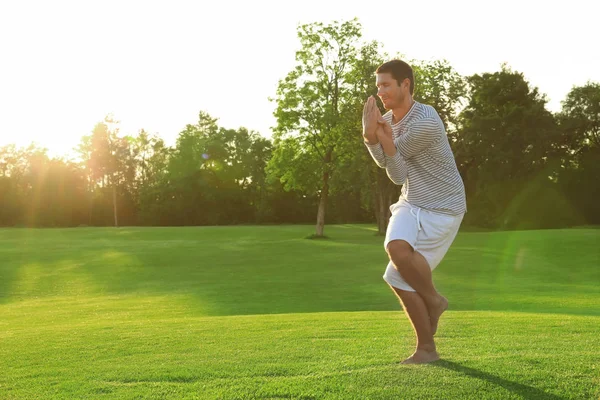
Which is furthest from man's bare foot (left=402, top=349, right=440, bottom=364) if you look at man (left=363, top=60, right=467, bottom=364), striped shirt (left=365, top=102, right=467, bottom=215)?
striped shirt (left=365, top=102, right=467, bottom=215)

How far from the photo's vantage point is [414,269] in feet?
15.8

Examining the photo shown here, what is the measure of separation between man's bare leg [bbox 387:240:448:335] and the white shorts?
44mm

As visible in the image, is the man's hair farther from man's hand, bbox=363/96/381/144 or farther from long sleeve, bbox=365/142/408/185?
long sleeve, bbox=365/142/408/185

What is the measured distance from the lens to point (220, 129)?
93375 mm

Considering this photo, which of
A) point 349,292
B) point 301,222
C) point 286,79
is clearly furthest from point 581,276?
point 301,222

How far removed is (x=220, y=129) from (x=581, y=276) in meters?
74.7

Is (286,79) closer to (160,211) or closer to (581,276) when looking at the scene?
(581,276)

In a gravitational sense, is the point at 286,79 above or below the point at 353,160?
above

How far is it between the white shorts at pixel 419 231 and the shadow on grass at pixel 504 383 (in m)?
0.65

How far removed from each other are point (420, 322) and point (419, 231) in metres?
0.71

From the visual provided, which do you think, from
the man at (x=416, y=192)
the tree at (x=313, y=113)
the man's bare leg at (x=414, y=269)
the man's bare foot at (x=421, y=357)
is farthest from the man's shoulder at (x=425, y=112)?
the tree at (x=313, y=113)

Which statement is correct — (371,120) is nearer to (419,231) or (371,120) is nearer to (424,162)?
(424,162)

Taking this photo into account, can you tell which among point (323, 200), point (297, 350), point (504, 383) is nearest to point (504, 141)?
point (323, 200)

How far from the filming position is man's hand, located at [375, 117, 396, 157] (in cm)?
476
